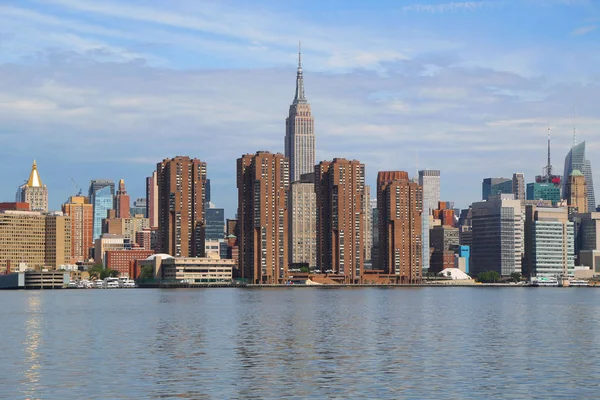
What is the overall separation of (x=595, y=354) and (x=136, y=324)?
2376 inches

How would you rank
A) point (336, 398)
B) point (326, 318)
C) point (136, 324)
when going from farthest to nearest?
1. point (326, 318)
2. point (136, 324)
3. point (336, 398)

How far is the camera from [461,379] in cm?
7369

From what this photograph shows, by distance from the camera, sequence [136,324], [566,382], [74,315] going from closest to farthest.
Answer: [566,382], [136,324], [74,315]

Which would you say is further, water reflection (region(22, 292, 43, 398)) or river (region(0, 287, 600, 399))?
water reflection (region(22, 292, 43, 398))

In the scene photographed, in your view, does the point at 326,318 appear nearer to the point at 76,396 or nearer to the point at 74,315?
the point at 74,315

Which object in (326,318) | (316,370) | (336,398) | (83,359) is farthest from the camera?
(326,318)

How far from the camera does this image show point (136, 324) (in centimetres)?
13188

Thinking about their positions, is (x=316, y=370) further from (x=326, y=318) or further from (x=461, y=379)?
(x=326, y=318)

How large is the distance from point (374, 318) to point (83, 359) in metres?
67.1

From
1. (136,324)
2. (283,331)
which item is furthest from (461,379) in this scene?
(136,324)

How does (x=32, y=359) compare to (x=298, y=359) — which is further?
(x=32, y=359)

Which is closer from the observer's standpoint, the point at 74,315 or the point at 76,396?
the point at 76,396

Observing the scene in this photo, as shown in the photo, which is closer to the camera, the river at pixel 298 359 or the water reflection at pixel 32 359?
the river at pixel 298 359

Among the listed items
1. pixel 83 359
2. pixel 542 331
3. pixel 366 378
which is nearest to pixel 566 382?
pixel 366 378
